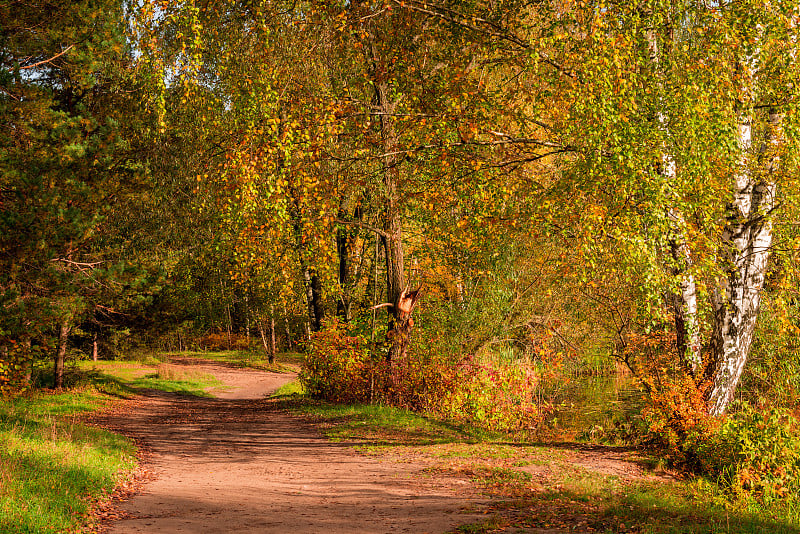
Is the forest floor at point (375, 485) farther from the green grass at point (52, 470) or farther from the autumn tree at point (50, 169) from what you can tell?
the autumn tree at point (50, 169)

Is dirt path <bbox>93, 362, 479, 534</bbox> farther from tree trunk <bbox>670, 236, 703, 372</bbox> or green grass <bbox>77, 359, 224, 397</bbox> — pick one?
green grass <bbox>77, 359, 224, 397</bbox>

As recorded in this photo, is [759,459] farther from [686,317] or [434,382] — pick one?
[434,382]

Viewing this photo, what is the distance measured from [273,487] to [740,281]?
7.90 metres

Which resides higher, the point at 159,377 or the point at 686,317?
the point at 686,317

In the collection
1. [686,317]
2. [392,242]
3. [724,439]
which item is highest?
[392,242]

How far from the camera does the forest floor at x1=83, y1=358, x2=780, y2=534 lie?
7.21 metres

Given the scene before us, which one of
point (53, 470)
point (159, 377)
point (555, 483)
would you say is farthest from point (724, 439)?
point (159, 377)

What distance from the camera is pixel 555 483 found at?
926cm

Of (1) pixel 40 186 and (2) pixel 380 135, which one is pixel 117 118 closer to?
(1) pixel 40 186

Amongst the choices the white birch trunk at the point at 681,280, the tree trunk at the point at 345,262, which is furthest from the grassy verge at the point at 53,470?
the white birch trunk at the point at 681,280

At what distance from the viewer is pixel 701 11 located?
30.2 ft

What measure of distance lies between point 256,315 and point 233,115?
24.8 m

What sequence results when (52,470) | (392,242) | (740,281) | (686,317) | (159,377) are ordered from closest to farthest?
1. (52,470)
2. (686,317)
3. (740,281)
4. (392,242)
5. (159,377)

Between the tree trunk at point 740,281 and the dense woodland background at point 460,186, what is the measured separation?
0.13 ft
